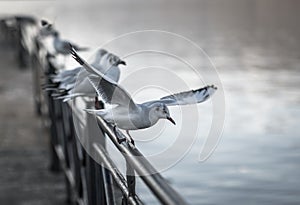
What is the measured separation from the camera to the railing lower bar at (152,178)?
94.2 inches

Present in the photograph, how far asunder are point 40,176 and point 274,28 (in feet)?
61.2

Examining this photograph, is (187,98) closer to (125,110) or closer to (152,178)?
(125,110)

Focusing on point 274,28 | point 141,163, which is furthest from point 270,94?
point 274,28

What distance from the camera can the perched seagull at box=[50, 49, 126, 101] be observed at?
468 centimetres

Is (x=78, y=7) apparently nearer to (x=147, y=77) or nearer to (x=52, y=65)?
(x=147, y=77)

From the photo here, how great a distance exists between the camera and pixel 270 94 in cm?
1249

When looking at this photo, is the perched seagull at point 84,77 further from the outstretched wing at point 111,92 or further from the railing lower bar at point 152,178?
the railing lower bar at point 152,178

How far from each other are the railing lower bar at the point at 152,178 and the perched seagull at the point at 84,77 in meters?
1.32

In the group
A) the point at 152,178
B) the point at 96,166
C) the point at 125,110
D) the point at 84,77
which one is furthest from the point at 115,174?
the point at 84,77

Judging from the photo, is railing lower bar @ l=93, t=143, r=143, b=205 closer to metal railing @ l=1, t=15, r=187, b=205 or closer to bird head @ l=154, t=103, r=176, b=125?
metal railing @ l=1, t=15, r=187, b=205

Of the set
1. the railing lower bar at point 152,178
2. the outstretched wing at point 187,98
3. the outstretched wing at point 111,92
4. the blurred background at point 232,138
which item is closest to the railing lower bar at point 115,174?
the railing lower bar at point 152,178

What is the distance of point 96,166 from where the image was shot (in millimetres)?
4098

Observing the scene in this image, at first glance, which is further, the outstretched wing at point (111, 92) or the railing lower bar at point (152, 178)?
the outstretched wing at point (111, 92)

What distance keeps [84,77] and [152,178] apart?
2128 mm
